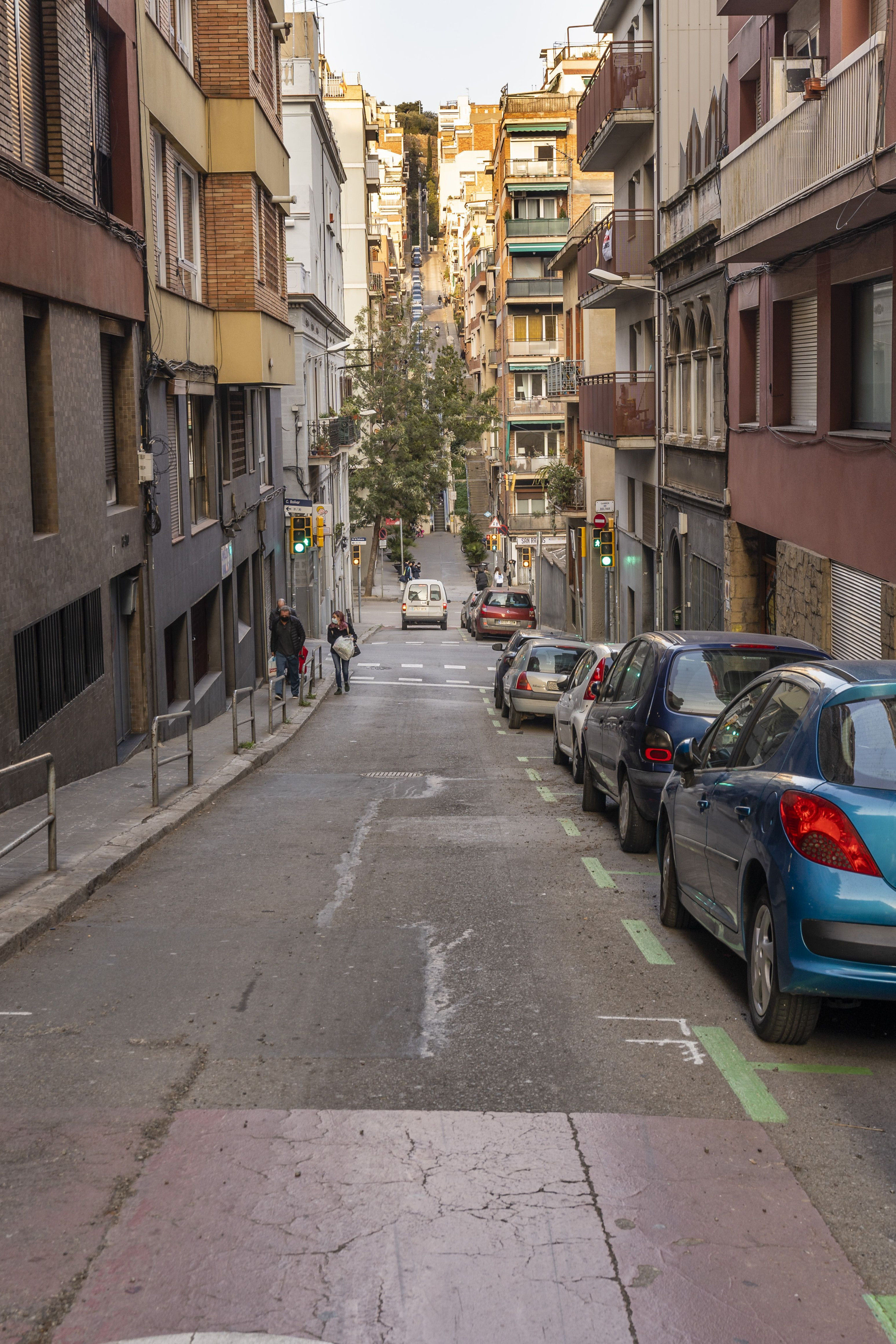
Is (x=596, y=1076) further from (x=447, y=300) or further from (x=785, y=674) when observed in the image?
(x=447, y=300)

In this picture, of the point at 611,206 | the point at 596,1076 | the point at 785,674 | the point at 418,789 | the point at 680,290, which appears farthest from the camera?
the point at 611,206

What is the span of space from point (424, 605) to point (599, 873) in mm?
49401

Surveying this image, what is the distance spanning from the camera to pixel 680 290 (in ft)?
89.0

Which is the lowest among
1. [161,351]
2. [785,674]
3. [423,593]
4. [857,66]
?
[423,593]

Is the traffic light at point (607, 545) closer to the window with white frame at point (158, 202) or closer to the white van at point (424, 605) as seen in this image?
the window with white frame at point (158, 202)

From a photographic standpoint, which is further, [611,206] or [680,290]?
[611,206]

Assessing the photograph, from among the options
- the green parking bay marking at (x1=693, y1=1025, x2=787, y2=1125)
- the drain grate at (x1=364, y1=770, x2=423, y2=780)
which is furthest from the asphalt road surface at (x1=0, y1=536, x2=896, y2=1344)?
→ the drain grate at (x1=364, y1=770, x2=423, y2=780)

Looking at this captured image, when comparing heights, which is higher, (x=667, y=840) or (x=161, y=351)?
(x=161, y=351)

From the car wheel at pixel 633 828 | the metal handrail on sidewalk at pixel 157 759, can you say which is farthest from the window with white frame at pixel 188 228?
the car wheel at pixel 633 828

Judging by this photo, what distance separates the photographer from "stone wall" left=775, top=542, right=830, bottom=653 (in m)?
16.8

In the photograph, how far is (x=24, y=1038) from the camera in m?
6.48

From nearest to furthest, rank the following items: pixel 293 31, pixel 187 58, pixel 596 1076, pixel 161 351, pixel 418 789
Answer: pixel 596 1076 → pixel 418 789 → pixel 161 351 → pixel 187 58 → pixel 293 31

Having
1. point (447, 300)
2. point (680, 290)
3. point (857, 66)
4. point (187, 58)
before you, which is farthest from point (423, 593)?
point (447, 300)

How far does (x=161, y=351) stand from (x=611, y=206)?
2398 centimetres
